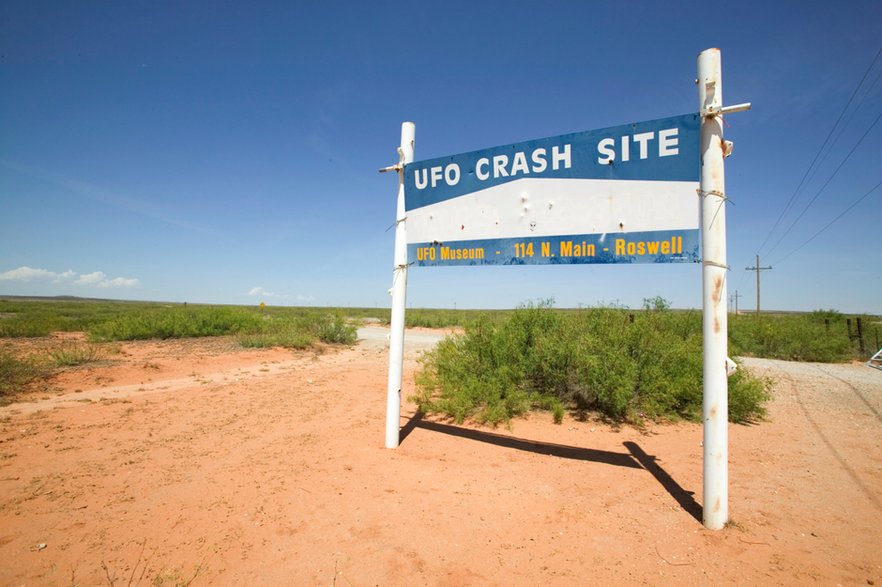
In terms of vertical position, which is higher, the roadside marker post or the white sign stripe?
the white sign stripe

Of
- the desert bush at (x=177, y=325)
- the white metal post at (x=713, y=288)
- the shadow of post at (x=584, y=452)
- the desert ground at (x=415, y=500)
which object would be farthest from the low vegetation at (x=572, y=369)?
the desert bush at (x=177, y=325)

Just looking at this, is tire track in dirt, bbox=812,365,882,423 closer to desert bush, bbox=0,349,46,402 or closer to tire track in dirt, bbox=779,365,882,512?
tire track in dirt, bbox=779,365,882,512

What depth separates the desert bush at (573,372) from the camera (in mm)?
5777

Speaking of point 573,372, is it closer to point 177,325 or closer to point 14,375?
point 14,375

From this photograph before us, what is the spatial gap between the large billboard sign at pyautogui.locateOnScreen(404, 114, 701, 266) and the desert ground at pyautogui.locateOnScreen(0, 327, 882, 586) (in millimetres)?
2021

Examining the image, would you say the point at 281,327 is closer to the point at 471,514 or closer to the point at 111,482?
the point at 111,482

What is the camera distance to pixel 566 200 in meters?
3.85

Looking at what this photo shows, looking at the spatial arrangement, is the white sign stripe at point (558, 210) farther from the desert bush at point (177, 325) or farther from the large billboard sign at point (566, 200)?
the desert bush at point (177, 325)

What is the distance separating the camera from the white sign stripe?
334 cm

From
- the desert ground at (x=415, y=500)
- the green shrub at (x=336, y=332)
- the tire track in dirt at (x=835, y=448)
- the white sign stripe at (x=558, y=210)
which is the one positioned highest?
the white sign stripe at (x=558, y=210)

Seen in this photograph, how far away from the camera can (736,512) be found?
3.15 m

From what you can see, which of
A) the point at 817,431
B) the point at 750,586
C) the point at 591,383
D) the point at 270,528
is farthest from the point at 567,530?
the point at 817,431

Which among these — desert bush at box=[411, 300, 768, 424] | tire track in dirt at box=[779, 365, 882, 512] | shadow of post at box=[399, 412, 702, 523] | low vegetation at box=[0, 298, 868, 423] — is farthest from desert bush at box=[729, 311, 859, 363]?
shadow of post at box=[399, 412, 702, 523]

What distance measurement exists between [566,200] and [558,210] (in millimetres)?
113
